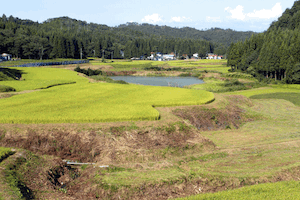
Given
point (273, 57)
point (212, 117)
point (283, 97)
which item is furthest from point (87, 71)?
point (212, 117)

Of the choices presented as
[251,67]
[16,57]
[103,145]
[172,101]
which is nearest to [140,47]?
[16,57]

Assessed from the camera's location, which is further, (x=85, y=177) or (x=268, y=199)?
(x=85, y=177)

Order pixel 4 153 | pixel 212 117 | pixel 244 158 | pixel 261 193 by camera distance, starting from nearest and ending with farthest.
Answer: pixel 261 193 < pixel 4 153 < pixel 244 158 < pixel 212 117

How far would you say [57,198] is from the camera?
11742mm

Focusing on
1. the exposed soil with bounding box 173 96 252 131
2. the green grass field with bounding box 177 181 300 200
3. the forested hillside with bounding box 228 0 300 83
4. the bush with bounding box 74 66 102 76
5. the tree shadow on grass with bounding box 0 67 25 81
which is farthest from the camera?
the bush with bounding box 74 66 102 76

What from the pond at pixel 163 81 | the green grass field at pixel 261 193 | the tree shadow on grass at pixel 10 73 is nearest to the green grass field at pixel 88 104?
the green grass field at pixel 261 193

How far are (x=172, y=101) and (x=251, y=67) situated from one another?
1996 inches

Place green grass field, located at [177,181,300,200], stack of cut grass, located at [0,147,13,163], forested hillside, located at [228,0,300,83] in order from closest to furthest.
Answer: green grass field, located at [177,181,300,200]
stack of cut grass, located at [0,147,13,163]
forested hillside, located at [228,0,300,83]

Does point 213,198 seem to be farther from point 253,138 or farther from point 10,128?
point 10,128

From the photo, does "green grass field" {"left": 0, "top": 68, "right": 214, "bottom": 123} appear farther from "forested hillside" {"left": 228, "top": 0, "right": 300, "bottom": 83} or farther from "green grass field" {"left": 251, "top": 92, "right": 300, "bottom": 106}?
"forested hillside" {"left": 228, "top": 0, "right": 300, "bottom": 83}

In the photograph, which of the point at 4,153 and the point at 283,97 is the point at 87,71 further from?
the point at 4,153

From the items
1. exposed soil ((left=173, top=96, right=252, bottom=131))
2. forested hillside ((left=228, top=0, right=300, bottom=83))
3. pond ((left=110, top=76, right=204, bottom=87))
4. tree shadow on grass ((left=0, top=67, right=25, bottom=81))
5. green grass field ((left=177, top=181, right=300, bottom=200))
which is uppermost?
forested hillside ((left=228, top=0, right=300, bottom=83))

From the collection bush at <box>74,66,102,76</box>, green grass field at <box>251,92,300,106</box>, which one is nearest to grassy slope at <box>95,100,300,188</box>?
green grass field at <box>251,92,300,106</box>

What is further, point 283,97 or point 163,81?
point 163,81
